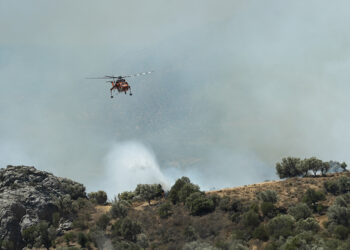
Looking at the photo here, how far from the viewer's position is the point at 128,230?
73250mm

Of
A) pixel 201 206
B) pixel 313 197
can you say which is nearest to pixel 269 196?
pixel 313 197

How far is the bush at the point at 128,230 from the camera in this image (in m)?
73.1

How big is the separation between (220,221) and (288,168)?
45.4m

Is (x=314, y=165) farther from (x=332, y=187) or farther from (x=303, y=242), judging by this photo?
(x=303, y=242)

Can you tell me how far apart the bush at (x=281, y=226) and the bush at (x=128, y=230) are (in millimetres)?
23705

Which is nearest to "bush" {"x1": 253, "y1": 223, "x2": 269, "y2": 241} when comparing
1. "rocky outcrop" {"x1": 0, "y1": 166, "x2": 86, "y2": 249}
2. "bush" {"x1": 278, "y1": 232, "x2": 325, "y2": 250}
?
"bush" {"x1": 278, "y1": 232, "x2": 325, "y2": 250}

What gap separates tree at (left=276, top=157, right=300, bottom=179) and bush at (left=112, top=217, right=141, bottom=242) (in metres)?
54.7

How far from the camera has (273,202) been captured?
79.8m

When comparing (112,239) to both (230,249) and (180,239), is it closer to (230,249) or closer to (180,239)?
(180,239)

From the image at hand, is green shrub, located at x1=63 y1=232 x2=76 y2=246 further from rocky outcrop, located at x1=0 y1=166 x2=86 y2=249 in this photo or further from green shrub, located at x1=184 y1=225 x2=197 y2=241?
green shrub, located at x1=184 y1=225 x2=197 y2=241

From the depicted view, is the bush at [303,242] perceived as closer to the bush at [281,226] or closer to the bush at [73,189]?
the bush at [281,226]

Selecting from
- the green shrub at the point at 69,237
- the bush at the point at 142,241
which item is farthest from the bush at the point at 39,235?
the bush at the point at 142,241

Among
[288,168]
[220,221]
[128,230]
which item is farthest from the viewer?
[288,168]

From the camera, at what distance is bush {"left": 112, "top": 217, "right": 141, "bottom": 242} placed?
240 feet
